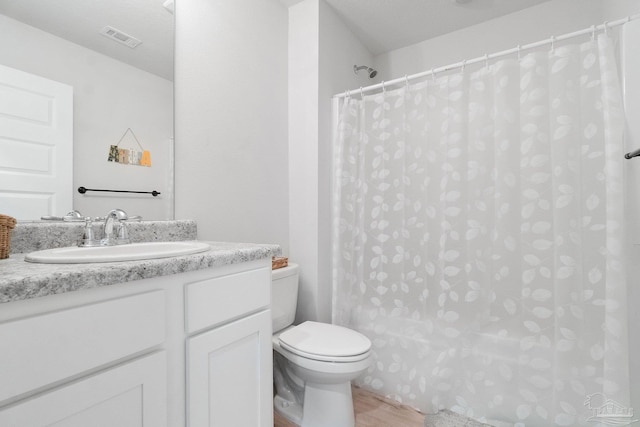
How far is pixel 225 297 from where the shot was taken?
0.93 m

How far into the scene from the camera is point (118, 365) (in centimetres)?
67

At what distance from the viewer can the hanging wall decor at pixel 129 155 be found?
127 centimetres

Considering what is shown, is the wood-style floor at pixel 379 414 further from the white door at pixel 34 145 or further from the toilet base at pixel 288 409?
the white door at pixel 34 145

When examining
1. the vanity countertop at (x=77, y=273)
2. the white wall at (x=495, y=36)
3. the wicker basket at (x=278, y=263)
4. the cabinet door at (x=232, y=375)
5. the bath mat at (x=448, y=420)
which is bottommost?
the bath mat at (x=448, y=420)

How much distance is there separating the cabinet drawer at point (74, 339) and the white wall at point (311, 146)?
4.16 feet

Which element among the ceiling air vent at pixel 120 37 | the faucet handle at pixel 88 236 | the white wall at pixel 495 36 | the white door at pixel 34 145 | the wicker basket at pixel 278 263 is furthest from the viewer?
the white wall at pixel 495 36

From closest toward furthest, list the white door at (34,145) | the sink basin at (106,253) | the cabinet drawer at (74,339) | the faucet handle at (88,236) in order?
1. the cabinet drawer at (74,339)
2. the sink basin at (106,253)
3. the white door at (34,145)
4. the faucet handle at (88,236)

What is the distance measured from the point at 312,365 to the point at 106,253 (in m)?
0.94

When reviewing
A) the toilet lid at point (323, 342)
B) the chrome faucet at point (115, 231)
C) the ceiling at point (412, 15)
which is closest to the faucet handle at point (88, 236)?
the chrome faucet at point (115, 231)

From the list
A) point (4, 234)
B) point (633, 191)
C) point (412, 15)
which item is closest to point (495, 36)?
point (412, 15)

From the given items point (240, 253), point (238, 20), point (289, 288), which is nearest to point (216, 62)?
point (238, 20)

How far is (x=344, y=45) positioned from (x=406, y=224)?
4.78ft

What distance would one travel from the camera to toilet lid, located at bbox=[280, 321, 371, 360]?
1.34m

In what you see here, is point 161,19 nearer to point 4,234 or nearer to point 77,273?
point 4,234
